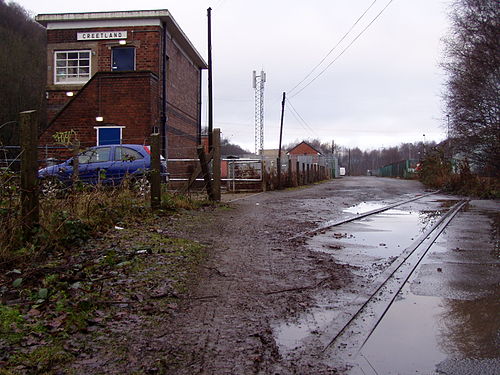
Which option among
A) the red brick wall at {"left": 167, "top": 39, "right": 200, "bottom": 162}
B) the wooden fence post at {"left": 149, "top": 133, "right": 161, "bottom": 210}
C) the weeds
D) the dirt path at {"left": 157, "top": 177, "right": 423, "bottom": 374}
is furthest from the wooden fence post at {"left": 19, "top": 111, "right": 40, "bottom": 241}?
the red brick wall at {"left": 167, "top": 39, "right": 200, "bottom": 162}

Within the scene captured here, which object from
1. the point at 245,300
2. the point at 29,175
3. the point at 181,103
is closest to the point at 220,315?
the point at 245,300

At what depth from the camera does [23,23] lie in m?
40.3

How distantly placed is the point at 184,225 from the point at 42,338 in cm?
430

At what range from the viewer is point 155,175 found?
8031 millimetres

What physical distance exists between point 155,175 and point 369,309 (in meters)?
5.18

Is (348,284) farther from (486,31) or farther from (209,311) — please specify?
(486,31)

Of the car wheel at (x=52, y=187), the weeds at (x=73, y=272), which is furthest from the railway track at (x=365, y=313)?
the car wheel at (x=52, y=187)

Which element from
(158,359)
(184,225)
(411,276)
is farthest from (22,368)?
(184,225)

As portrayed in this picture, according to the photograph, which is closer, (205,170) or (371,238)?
(371,238)

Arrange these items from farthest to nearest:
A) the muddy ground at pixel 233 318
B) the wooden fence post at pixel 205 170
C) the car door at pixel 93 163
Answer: the wooden fence post at pixel 205 170 → the car door at pixel 93 163 → the muddy ground at pixel 233 318

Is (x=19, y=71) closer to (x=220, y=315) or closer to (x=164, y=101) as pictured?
(x=164, y=101)

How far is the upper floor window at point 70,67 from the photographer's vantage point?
845 inches

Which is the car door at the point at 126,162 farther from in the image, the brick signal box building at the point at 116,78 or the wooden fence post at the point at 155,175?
the brick signal box building at the point at 116,78

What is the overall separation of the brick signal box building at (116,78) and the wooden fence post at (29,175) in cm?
1266
